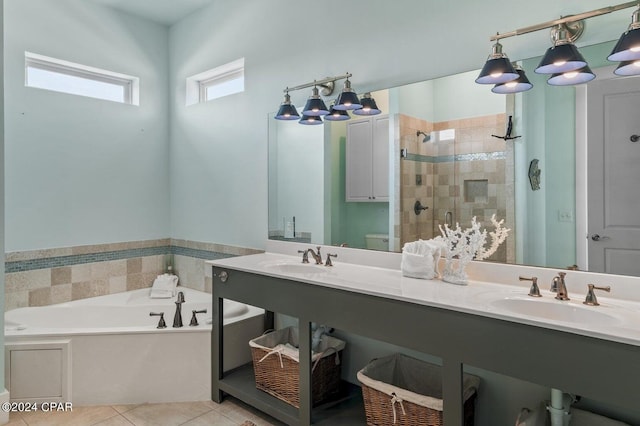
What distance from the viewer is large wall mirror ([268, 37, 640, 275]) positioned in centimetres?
182

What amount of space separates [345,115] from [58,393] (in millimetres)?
2416

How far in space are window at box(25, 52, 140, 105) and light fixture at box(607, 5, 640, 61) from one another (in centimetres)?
348

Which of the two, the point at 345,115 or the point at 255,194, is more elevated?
the point at 345,115

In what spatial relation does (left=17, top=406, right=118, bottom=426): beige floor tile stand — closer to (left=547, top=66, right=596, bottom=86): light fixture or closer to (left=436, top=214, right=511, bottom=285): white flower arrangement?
(left=436, top=214, right=511, bottom=285): white flower arrangement

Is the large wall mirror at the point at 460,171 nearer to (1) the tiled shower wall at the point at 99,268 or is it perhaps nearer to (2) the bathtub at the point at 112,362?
(1) the tiled shower wall at the point at 99,268

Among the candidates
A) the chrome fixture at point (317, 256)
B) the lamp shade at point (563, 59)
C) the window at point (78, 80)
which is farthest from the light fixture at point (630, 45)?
the window at point (78, 80)

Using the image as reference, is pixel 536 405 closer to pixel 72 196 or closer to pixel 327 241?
pixel 327 241

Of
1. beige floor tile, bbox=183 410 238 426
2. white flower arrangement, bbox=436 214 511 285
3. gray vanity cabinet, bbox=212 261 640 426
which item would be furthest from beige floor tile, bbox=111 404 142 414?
white flower arrangement, bbox=436 214 511 285

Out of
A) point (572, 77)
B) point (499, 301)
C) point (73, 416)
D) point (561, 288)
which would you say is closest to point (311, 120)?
point (572, 77)

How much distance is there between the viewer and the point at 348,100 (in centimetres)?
242

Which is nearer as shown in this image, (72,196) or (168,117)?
(72,196)

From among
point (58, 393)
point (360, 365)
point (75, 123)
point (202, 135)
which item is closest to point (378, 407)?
point (360, 365)

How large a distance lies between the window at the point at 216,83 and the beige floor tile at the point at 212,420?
2.41 metres

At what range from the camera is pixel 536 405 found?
186 cm
